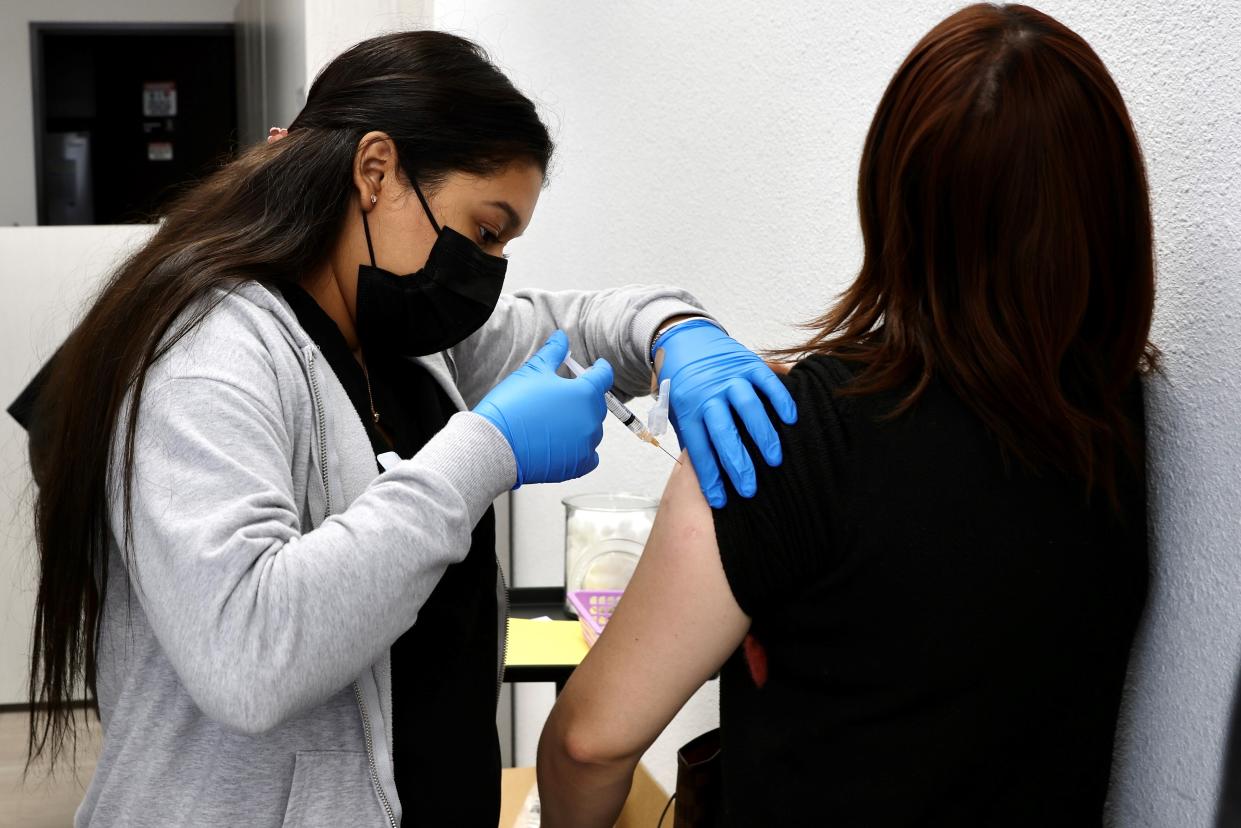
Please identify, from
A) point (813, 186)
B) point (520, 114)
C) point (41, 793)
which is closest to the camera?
point (520, 114)

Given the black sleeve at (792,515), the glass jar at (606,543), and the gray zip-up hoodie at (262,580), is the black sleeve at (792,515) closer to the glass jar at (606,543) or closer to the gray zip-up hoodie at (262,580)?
the gray zip-up hoodie at (262,580)

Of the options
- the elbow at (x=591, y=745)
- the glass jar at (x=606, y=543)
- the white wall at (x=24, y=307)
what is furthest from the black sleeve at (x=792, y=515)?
the white wall at (x=24, y=307)

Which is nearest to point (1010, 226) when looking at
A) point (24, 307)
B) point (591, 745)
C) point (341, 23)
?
point (591, 745)

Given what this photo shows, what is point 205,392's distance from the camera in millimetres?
846

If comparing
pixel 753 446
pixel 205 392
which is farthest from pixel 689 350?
pixel 205 392

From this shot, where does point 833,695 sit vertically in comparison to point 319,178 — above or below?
below

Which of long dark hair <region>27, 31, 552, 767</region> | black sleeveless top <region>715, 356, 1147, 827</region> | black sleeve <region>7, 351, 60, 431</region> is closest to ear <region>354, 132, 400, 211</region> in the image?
long dark hair <region>27, 31, 552, 767</region>

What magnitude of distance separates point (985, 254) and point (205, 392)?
60cm

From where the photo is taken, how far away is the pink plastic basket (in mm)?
1490

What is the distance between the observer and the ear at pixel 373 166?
3.52 ft

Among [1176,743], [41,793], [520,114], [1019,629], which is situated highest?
[520,114]

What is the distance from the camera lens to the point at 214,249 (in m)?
0.99

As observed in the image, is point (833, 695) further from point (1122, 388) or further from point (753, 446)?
point (1122, 388)

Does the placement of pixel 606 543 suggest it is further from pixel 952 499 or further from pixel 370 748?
pixel 952 499
